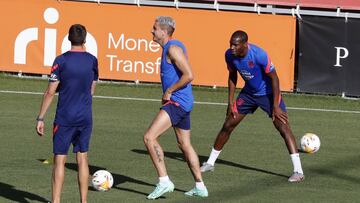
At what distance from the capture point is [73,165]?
1532 centimetres

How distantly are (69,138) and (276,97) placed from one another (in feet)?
12.4

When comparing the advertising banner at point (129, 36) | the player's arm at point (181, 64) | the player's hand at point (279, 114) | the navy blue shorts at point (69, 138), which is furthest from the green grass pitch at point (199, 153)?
the player's arm at point (181, 64)

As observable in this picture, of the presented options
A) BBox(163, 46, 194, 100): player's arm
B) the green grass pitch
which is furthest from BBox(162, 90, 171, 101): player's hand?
the green grass pitch

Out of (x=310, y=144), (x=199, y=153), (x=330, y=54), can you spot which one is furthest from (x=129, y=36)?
(x=310, y=144)

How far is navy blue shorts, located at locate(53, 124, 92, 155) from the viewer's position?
11.7 m

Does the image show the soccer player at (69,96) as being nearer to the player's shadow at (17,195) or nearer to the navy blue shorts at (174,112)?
the player's shadow at (17,195)

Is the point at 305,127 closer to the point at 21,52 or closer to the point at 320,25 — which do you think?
the point at 320,25

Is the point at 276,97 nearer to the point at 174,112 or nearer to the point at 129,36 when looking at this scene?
the point at 174,112

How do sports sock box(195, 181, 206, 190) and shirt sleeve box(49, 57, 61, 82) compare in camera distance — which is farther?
sports sock box(195, 181, 206, 190)

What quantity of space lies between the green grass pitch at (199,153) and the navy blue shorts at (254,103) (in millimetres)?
910

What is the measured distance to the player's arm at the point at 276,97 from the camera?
47.2ft

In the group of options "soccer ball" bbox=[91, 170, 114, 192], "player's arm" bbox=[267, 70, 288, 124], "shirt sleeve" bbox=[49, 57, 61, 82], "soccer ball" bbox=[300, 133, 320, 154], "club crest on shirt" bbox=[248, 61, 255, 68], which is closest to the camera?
"shirt sleeve" bbox=[49, 57, 61, 82]

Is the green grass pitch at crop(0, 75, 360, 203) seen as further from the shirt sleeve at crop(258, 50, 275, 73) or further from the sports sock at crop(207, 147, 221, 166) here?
the shirt sleeve at crop(258, 50, 275, 73)

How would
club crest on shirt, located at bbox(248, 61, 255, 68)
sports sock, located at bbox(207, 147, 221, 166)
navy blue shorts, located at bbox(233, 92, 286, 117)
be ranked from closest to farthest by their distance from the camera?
club crest on shirt, located at bbox(248, 61, 255, 68)
navy blue shorts, located at bbox(233, 92, 286, 117)
sports sock, located at bbox(207, 147, 221, 166)
